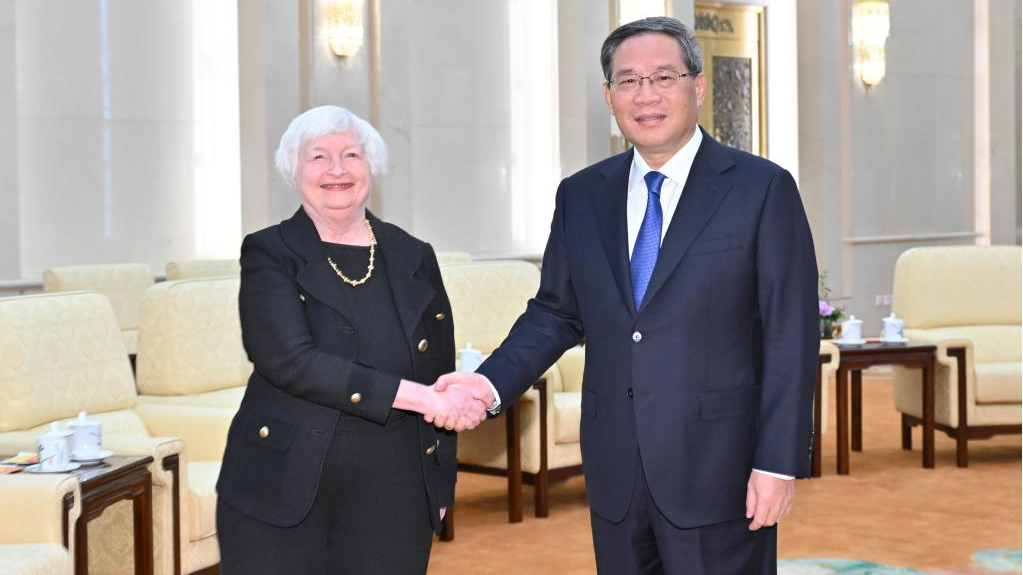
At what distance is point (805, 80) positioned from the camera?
11789 mm

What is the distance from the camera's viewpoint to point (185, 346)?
17.2ft

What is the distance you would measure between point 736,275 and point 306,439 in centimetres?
89

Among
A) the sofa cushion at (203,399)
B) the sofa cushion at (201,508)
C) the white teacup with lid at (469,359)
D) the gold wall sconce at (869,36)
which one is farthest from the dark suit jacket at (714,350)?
the gold wall sconce at (869,36)

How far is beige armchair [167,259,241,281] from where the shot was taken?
25.8ft

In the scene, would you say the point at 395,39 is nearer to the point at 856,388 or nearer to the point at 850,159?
the point at 856,388

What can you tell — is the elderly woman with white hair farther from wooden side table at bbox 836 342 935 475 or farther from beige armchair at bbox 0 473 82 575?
wooden side table at bbox 836 342 935 475

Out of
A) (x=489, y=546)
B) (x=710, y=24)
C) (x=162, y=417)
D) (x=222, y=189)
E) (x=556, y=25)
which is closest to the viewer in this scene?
(x=162, y=417)

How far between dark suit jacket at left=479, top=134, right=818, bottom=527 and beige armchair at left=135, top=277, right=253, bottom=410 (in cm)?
304

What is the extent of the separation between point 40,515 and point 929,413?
16.3 ft

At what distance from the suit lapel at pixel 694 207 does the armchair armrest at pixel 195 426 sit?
283cm

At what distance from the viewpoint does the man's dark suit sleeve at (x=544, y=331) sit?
278 cm

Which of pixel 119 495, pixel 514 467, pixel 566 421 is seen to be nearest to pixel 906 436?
pixel 566 421

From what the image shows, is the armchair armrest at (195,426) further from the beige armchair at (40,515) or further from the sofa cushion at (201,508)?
the beige armchair at (40,515)

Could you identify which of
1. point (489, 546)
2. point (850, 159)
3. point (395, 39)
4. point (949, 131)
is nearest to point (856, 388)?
point (489, 546)
